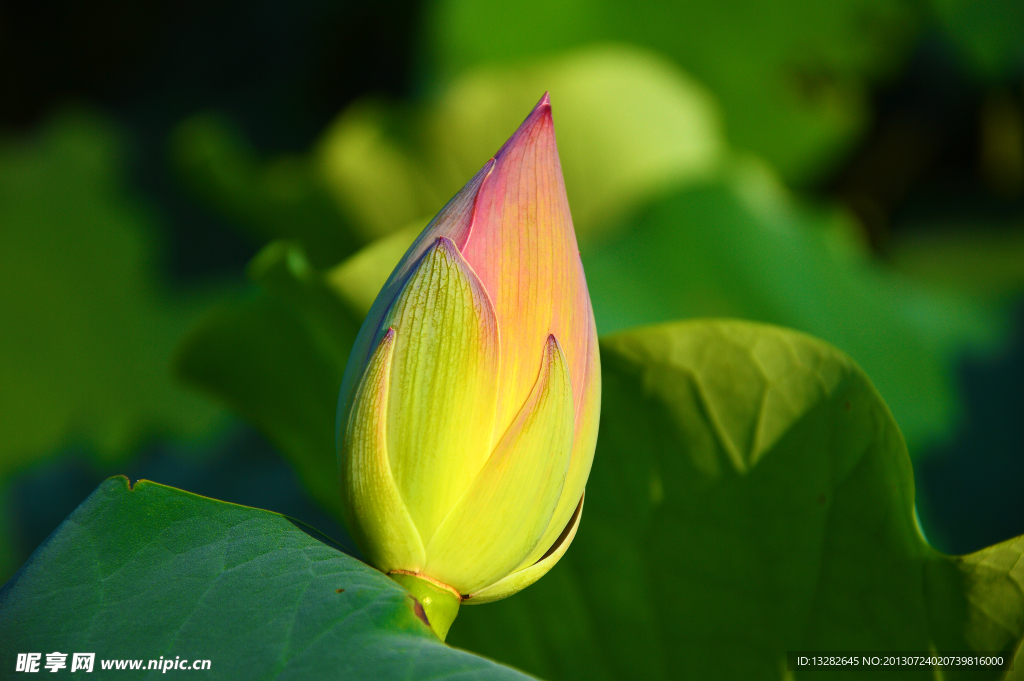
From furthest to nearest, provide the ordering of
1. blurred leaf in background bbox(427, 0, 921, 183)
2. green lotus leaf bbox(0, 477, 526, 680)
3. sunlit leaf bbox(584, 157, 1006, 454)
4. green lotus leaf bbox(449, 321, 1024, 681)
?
blurred leaf in background bbox(427, 0, 921, 183)
sunlit leaf bbox(584, 157, 1006, 454)
green lotus leaf bbox(449, 321, 1024, 681)
green lotus leaf bbox(0, 477, 526, 680)

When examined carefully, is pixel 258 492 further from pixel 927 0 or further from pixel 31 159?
pixel 927 0

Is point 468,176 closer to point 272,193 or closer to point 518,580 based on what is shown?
point 272,193

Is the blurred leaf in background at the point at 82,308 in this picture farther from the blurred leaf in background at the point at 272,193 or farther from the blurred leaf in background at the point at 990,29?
the blurred leaf in background at the point at 990,29

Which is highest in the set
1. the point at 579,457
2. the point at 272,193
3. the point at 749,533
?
A: the point at 272,193

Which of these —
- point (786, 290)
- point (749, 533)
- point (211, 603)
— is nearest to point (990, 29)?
point (786, 290)

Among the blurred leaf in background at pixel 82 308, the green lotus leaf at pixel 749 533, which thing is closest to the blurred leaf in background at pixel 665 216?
the green lotus leaf at pixel 749 533

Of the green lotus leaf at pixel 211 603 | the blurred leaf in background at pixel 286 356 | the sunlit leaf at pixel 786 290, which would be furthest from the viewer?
the sunlit leaf at pixel 786 290

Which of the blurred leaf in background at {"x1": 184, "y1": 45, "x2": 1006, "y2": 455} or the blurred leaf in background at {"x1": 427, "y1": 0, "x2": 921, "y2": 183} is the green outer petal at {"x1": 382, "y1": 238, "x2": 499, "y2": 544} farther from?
the blurred leaf in background at {"x1": 427, "y1": 0, "x2": 921, "y2": 183}

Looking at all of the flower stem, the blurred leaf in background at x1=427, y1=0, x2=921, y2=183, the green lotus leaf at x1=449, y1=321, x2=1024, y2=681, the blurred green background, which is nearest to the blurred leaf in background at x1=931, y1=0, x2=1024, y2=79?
the blurred green background
